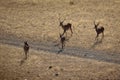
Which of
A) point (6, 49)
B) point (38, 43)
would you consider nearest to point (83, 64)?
point (38, 43)

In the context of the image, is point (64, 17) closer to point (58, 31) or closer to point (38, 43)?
point (58, 31)

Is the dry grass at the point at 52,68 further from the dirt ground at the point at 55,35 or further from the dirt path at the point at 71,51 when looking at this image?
the dirt path at the point at 71,51

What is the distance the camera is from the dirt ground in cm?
2277

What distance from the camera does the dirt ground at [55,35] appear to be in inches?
896

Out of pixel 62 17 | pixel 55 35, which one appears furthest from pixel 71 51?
pixel 62 17

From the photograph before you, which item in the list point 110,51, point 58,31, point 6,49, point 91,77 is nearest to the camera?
point 91,77

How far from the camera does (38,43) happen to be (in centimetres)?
2759

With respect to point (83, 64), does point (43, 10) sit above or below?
above

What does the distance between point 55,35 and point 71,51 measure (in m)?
3.37

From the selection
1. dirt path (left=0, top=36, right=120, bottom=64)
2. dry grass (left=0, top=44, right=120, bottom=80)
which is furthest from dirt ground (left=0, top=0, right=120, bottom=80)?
dirt path (left=0, top=36, right=120, bottom=64)

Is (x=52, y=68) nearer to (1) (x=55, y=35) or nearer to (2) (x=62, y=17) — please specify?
(1) (x=55, y=35)

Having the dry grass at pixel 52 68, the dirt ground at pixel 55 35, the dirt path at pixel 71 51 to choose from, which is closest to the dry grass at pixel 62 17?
the dirt ground at pixel 55 35

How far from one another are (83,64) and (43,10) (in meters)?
12.2

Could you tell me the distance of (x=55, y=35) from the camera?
92.7 feet
